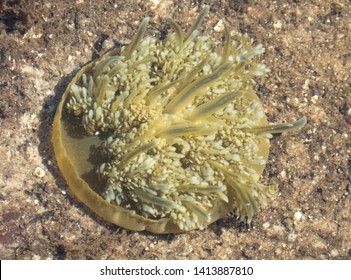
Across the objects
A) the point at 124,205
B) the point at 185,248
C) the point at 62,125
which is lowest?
the point at 185,248

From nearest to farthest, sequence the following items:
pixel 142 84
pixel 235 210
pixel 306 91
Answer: pixel 142 84, pixel 235 210, pixel 306 91

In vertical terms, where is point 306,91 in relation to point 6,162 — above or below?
above

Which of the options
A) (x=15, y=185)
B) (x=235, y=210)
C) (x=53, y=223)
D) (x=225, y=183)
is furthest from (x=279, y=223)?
(x=15, y=185)

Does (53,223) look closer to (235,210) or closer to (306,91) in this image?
(235,210)

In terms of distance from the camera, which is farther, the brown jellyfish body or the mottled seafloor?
the mottled seafloor
